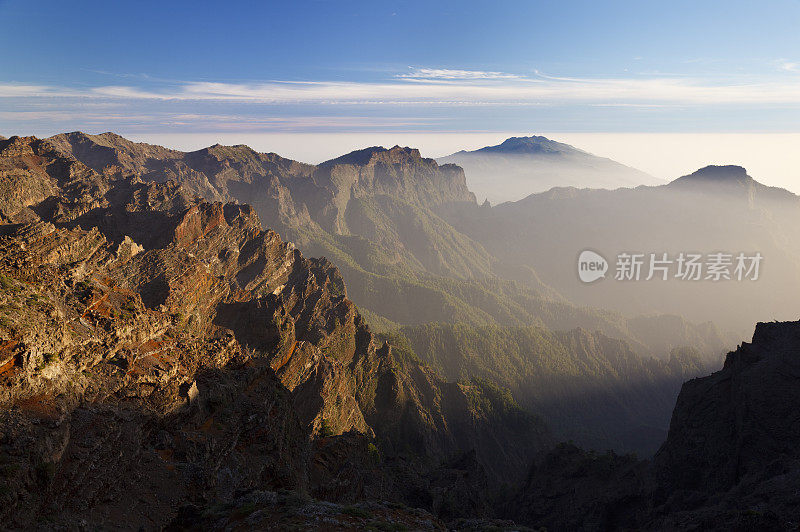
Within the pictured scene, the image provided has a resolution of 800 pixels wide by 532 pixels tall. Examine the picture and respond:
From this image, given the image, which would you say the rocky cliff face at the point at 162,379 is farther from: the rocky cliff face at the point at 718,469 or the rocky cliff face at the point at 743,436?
the rocky cliff face at the point at 743,436

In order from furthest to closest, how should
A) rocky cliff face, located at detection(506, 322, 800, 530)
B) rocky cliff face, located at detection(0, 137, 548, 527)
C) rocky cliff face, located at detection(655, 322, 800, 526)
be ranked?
rocky cliff face, located at detection(655, 322, 800, 526), rocky cliff face, located at detection(506, 322, 800, 530), rocky cliff face, located at detection(0, 137, 548, 527)

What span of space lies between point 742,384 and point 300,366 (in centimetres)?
6924

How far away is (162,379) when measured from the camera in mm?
32156

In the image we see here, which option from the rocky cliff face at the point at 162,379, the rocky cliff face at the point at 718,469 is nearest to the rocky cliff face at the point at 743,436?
the rocky cliff face at the point at 718,469

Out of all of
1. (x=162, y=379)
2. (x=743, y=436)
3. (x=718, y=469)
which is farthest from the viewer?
(x=718, y=469)

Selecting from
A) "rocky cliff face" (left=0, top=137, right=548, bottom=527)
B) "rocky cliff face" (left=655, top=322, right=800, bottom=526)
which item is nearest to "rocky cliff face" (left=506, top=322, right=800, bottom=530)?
"rocky cliff face" (left=655, top=322, right=800, bottom=526)

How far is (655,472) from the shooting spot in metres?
61.7

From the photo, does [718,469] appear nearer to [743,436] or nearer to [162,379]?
[743,436]

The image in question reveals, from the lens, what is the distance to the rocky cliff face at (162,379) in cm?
2397

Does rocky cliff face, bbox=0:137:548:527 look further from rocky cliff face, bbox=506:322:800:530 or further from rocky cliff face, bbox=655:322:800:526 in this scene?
rocky cliff face, bbox=655:322:800:526

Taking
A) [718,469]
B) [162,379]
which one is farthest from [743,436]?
[162,379]

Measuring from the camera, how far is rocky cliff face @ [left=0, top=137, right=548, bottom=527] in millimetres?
23969

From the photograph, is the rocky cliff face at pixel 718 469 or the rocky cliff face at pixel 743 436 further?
the rocky cliff face at pixel 743 436

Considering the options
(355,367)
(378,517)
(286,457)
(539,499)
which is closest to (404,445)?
(355,367)
